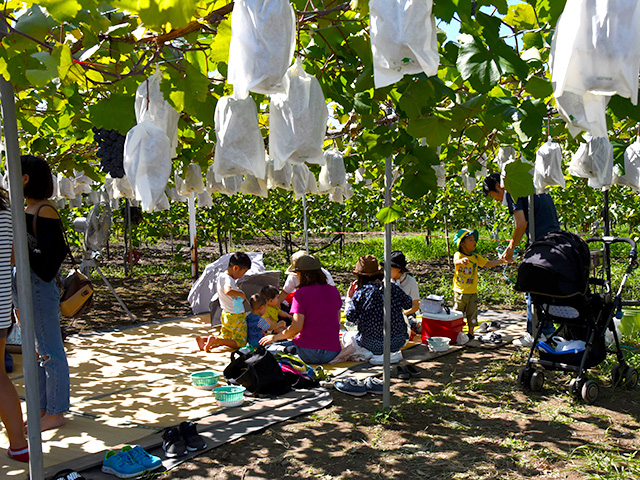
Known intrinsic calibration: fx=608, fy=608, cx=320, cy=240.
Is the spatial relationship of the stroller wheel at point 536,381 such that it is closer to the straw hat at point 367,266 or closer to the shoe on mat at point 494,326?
the straw hat at point 367,266

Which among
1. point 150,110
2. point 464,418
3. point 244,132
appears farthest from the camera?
point 464,418

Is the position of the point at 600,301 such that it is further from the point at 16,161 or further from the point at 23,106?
the point at 23,106

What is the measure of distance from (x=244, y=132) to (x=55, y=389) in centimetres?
251

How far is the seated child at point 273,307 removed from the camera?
5.64m

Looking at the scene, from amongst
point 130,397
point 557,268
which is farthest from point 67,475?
point 557,268

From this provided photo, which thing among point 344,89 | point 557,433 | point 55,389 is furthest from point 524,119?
point 55,389

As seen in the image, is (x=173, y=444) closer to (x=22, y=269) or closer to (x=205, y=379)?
(x=205, y=379)

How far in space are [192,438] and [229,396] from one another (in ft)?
2.40

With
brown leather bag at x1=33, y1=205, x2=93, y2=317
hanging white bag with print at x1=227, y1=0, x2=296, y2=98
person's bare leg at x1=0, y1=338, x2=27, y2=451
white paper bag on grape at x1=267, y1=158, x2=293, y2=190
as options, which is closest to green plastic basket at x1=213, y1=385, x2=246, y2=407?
brown leather bag at x1=33, y1=205, x2=93, y2=317

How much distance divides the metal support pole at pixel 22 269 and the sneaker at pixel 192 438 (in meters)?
0.97

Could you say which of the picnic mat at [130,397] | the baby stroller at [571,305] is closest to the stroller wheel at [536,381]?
the baby stroller at [571,305]

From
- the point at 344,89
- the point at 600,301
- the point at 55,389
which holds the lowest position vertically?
the point at 55,389

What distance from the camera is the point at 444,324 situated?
568 centimetres

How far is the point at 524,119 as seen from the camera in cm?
216
